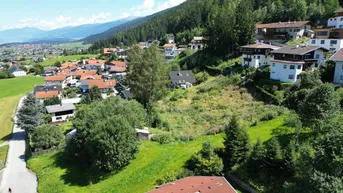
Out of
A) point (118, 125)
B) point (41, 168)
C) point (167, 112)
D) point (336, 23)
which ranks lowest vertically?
point (41, 168)

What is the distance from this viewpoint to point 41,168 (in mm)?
30109

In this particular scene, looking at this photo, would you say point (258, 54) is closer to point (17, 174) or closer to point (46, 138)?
point (46, 138)

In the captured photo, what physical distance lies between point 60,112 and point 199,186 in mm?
40642

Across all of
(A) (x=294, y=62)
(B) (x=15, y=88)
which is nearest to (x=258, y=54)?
(A) (x=294, y=62)

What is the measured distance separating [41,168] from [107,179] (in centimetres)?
1112

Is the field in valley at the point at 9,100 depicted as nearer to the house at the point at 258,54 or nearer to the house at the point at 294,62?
the house at the point at 294,62

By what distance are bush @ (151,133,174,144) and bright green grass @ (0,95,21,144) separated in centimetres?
2988

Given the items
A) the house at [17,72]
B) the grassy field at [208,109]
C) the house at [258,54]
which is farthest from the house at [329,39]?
the house at [17,72]

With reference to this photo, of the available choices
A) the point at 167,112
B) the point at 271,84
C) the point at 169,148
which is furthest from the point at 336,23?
the point at 169,148

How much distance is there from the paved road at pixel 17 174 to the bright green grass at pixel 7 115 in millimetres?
7465

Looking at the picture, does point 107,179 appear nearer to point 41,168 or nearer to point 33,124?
point 41,168

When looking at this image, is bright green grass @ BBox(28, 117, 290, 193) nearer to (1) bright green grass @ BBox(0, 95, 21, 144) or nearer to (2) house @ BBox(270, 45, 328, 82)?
(2) house @ BBox(270, 45, 328, 82)

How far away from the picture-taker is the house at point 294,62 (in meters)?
36.7

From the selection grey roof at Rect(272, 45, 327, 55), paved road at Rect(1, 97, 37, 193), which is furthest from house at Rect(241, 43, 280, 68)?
paved road at Rect(1, 97, 37, 193)
